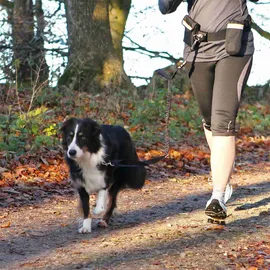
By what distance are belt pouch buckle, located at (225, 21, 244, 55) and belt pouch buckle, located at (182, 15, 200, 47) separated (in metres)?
0.33

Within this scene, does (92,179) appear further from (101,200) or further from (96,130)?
(96,130)

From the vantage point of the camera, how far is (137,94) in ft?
51.7

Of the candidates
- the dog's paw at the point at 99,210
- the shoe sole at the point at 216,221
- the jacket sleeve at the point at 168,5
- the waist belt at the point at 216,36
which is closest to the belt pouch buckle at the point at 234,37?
the waist belt at the point at 216,36

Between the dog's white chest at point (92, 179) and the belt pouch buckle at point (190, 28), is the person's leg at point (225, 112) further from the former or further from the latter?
the dog's white chest at point (92, 179)

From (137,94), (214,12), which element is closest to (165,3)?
(214,12)

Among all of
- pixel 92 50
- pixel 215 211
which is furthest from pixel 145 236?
pixel 92 50

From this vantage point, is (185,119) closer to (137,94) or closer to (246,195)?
(137,94)

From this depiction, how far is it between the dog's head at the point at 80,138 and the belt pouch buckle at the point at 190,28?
1.32 meters

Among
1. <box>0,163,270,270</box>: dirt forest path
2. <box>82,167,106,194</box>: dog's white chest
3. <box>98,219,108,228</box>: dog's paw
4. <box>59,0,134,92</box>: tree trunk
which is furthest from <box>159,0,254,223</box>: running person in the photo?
<box>59,0,134,92</box>: tree trunk

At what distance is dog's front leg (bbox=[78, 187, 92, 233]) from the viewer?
577cm

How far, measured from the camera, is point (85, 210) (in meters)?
5.92

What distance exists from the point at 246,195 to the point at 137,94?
330 inches

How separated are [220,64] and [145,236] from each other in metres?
1.70

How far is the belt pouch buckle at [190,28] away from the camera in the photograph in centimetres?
550
